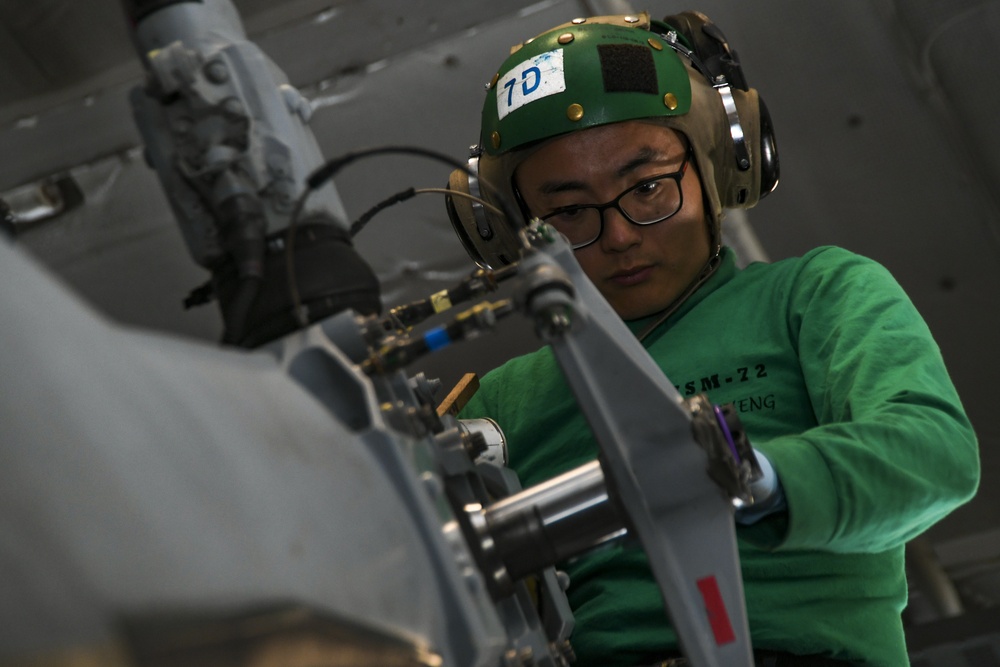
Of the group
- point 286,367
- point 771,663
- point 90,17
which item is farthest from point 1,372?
point 90,17

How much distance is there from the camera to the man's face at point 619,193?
4.95 ft

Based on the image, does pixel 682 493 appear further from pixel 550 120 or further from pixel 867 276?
pixel 550 120

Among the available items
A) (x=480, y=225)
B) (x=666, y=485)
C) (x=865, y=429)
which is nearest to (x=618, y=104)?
(x=480, y=225)

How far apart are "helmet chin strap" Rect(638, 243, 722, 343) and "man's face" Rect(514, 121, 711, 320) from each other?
0.7 inches

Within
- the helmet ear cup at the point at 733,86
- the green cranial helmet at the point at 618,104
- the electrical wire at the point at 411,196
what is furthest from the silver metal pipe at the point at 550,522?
the helmet ear cup at the point at 733,86

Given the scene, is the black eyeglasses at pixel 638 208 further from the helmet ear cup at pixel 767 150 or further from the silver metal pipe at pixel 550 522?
the silver metal pipe at pixel 550 522

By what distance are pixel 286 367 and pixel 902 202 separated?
172cm

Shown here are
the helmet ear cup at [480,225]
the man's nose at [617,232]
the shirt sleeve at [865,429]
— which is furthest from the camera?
the helmet ear cup at [480,225]

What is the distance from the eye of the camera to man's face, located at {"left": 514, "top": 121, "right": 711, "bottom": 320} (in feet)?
4.95

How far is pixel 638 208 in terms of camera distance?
59.6 inches

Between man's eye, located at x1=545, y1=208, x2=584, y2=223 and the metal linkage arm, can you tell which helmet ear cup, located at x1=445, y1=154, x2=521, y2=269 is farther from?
the metal linkage arm

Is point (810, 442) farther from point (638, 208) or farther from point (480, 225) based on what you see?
point (480, 225)

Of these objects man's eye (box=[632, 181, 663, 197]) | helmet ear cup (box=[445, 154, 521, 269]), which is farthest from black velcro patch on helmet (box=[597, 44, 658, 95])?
helmet ear cup (box=[445, 154, 521, 269])

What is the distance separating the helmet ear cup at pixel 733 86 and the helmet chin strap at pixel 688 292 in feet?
0.42
